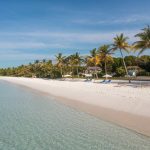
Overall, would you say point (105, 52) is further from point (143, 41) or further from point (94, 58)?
point (143, 41)

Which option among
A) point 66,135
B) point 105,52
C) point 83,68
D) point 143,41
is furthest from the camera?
point 83,68

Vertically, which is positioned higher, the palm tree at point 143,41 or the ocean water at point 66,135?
the palm tree at point 143,41

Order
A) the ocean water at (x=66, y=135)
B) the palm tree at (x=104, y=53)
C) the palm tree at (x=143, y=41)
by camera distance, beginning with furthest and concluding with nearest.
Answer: the palm tree at (x=104, y=53)
the palm tree at (x=143, y=41)
the ocean water at (x=66, y=135)

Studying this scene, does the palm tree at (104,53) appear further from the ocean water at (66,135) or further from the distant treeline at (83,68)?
the ocean water at (66,135)

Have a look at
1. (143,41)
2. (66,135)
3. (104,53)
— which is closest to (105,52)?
(104,53)

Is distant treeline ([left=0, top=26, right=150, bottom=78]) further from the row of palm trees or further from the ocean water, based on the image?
the ocean water

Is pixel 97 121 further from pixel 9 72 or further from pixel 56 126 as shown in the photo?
pixel 9 72

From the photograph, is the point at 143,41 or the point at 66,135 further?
the point at 143,41

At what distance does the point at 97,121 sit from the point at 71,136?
321 centimetres

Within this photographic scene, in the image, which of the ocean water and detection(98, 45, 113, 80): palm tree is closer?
the ocean water

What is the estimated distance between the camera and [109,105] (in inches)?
705

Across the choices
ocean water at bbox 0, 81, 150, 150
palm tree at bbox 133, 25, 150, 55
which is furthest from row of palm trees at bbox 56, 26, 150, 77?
ocean water at bbox 0, 81, 150, 150

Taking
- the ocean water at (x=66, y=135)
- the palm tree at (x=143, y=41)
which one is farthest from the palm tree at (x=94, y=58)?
the ocean water at (x=66, y=135)

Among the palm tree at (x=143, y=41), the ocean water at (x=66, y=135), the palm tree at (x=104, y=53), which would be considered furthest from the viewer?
the palm tree at (x=104, y=53)
